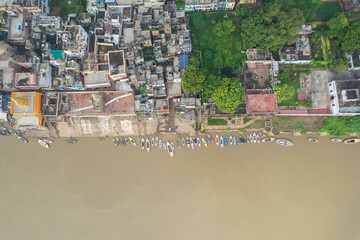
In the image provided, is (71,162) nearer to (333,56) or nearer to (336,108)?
(336,108)

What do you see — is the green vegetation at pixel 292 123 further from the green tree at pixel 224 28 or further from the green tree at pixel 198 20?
the green tree at pixel 198 20

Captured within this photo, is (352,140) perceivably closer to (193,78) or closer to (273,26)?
(273,26)

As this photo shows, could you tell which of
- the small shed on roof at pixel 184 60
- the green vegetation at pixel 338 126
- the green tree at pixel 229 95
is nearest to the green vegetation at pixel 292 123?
the green vegetation at pixel 338 126

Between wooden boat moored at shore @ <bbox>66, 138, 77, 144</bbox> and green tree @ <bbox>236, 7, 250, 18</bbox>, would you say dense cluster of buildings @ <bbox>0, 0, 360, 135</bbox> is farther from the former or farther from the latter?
wooden boat moored at shore @ <bbox>66, 138, 77, 144</bbox>

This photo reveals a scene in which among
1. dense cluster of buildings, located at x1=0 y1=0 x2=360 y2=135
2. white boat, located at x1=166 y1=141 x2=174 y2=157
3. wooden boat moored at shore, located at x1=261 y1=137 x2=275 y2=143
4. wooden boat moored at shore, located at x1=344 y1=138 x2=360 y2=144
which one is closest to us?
dense cluster of buildings, located at x1=0 y1=0 x2=360 y2=135

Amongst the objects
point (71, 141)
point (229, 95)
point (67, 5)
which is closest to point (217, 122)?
point (229, 95)

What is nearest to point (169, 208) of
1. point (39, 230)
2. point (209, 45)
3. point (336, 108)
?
point (39, 230)

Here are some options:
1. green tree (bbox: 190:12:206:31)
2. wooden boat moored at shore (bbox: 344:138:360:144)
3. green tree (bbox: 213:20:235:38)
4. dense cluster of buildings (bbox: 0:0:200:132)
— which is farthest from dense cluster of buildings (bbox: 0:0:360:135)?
wooden boat moored at shore (bbox: 344:138:360:144)
